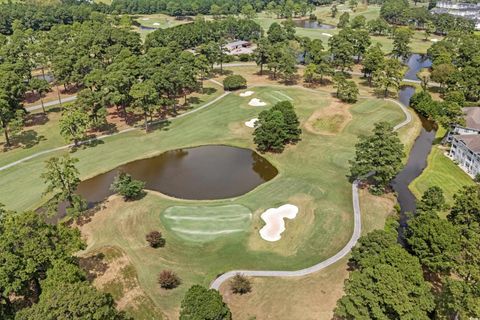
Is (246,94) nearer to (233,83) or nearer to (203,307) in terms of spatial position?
(233,83)

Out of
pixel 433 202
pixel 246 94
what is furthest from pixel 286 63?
pixel 433 202

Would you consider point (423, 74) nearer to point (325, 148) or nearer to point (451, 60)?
point (451, 60)

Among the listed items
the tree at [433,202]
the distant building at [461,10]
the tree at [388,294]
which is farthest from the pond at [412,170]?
the distant building at [461,10]

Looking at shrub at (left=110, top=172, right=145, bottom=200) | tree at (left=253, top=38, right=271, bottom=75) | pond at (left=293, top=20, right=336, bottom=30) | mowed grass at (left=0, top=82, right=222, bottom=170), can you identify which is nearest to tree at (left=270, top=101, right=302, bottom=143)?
mowed grass at (left=0, top=82, right=222, bottom=170)

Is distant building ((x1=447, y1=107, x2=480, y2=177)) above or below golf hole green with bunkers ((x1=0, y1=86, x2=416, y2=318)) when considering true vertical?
above

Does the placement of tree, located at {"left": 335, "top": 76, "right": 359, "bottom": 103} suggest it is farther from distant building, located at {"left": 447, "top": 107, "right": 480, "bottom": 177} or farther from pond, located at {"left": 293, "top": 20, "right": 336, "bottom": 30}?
pond, located at {"left": 293, "top": 20, "right": 336, "bottom": 30}
